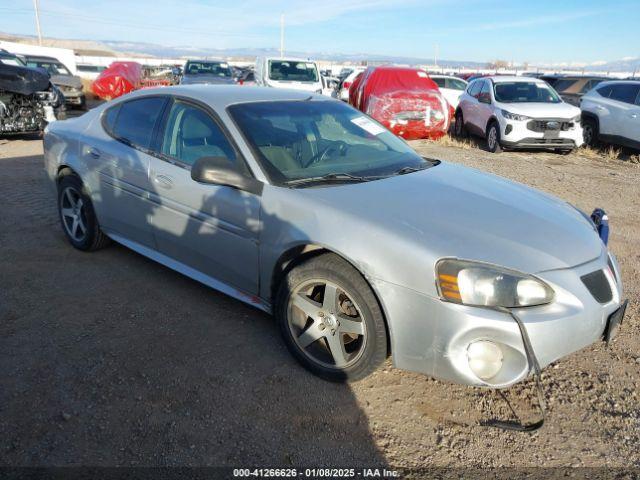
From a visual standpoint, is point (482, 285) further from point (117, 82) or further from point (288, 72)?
point (117, 82)

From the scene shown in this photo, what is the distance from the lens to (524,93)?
37.9 ft

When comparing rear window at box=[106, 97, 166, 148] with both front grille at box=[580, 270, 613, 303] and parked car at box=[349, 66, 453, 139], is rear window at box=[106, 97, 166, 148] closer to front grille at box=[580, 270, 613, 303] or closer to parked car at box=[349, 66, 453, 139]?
front grille at box=[580, 270, 613, 303]

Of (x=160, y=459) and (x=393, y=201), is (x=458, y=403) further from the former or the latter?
(x=160, y=459)

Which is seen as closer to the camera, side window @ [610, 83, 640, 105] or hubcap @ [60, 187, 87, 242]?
hubcap @ [60, 187, 87, 242]

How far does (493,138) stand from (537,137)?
96 cm

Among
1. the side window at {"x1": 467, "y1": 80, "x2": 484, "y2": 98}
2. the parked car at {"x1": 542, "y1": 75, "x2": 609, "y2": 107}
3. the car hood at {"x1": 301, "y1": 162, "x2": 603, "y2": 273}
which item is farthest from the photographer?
the parked car at {"x1": 542, "y1": 75, "x2": 609, "y2": 107}

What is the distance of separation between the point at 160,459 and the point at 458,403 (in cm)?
151

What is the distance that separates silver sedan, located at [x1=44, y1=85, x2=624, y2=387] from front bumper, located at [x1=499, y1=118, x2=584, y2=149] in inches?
291

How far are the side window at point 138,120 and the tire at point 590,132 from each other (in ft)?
34.0

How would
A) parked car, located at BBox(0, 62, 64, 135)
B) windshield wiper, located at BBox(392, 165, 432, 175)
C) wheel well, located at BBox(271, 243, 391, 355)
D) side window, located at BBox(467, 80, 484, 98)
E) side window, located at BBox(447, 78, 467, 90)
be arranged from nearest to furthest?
wheel well, located at BBox(271, 243, 391, 355)
windshield wiper, located at BBox(392, 165, 432, 175)
parked car, located at BBox(0, 62, 64, 135)
side window, located at BBox(467, 80, 484, 98)
side window, located at BBox(447, 78, 467, 90)

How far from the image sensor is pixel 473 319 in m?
2.38

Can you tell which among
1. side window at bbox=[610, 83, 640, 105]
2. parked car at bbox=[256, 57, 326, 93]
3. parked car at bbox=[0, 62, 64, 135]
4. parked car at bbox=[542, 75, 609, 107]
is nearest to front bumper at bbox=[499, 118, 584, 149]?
side window at bbox=[610, 83, 640, 105]

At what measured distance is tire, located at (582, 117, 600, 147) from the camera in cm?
1141

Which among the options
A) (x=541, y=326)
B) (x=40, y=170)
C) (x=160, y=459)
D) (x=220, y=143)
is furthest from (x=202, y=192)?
(x=40, y=170)
